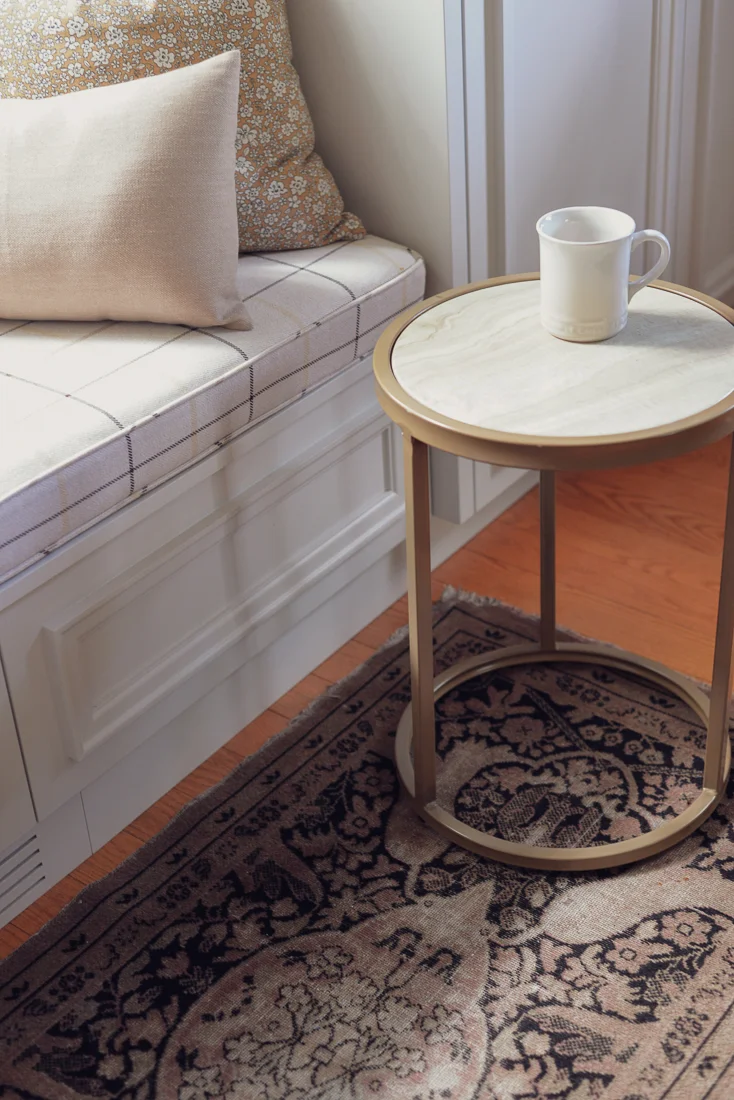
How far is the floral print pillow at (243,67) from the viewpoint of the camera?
4.91 ft

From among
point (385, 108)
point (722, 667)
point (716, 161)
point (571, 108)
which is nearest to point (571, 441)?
point (722, 667)

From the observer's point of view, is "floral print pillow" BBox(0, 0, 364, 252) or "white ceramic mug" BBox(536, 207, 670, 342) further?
"floral print pillow" BBox(0, 0, 364, 252)

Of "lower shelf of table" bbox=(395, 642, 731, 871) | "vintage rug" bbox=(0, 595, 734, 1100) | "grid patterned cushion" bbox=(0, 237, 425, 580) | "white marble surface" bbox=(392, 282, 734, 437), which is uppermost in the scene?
"white marble surface" bbox=(392, 282, 734, 437)

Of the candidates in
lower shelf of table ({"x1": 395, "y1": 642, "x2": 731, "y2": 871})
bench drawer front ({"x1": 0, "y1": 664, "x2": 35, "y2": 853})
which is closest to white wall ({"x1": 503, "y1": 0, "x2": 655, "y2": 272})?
lower shelf of table ({"x1": 395, "y1": 642, "x2": 731, "y2": 871})

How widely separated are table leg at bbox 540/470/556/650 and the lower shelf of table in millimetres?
41

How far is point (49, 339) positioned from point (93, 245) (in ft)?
0.44

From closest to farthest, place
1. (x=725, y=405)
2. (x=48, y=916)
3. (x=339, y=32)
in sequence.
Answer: (x=725, y=405) → (x=48, y=916) → (x=339, y=32)

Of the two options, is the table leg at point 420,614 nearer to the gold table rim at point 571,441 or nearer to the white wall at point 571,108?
the gold table rim at point 571,441

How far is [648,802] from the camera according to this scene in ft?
4.66

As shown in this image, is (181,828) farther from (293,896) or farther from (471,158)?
(471,158)

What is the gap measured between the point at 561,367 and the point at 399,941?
0.63 meters

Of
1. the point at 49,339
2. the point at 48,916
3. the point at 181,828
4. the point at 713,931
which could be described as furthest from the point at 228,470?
the point at 713,931

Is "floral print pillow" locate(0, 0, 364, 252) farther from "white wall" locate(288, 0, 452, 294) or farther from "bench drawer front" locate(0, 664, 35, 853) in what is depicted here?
"bench drawer front" locate(0, 664, 35, 853)

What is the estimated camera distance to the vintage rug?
45.6 inches
